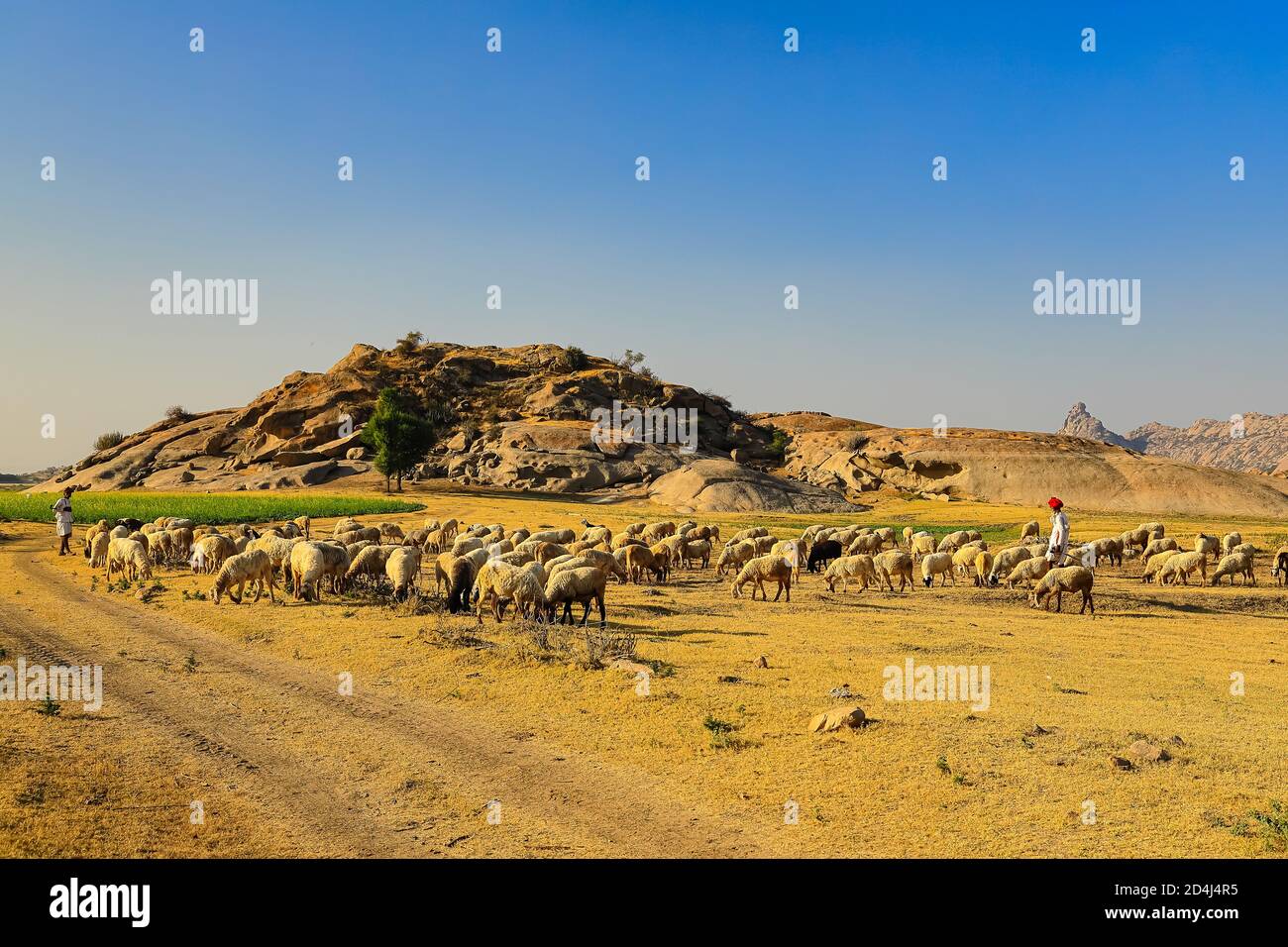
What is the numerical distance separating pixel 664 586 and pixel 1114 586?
1355 centimetres

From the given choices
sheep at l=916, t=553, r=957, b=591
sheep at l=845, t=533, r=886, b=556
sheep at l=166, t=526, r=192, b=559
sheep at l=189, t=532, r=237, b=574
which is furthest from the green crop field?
sheep at l=916, t=553, r=957, b=591

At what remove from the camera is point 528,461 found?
69.2m

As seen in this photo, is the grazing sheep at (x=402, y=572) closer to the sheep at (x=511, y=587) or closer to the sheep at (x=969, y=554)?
the sheep at (x=511, y=587)

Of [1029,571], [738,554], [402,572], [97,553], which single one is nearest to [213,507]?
[97,553]

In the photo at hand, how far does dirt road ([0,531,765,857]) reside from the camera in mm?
7363

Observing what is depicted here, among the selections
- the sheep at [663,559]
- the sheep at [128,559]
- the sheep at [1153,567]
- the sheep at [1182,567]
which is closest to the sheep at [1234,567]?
the sheep at [1182,567]

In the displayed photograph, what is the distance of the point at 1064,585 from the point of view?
20.0 meters

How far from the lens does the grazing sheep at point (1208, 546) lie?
28.1 m

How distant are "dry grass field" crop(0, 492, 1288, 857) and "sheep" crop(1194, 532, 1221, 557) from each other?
38.9ft

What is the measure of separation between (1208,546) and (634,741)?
28.6 metres

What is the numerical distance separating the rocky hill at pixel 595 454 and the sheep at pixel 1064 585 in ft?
119

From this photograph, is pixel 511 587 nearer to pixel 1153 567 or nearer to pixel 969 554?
pixel 969 554
